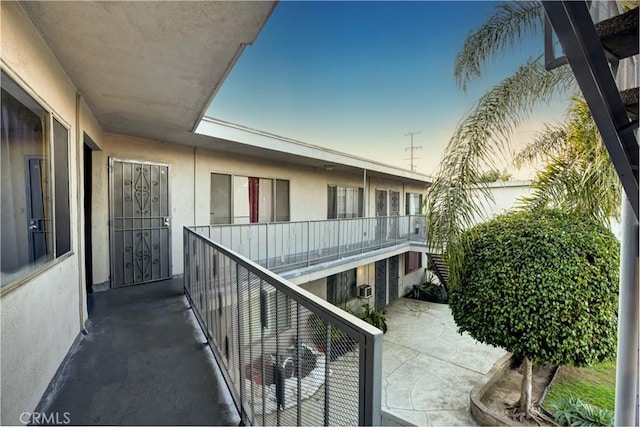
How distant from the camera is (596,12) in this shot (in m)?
2.41

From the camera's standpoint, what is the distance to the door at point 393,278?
39.2 ft

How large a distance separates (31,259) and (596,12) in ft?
16.1

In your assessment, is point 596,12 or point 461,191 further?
point 461,191

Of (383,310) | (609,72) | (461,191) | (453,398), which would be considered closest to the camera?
(609,72)

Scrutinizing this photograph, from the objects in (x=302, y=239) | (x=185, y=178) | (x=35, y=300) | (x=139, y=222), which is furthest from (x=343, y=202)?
(x=35, y=300)

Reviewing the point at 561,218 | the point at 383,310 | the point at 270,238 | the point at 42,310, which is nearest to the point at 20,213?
the point at 42,310

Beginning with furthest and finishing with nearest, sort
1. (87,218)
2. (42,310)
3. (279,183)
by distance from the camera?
(279,183) < (87,218) < (42,310)

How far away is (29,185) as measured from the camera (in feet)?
7.49

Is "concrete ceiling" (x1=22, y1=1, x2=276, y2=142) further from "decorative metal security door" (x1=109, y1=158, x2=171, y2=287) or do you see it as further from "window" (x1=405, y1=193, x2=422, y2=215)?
"window" (x1=405, y1=193, x2=422, y2=215)

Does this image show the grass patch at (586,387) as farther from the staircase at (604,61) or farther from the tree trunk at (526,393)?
the staircase at (604,61)

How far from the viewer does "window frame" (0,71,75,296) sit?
1915 mm

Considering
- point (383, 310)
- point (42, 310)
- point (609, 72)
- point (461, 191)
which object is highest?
point (609, 72)

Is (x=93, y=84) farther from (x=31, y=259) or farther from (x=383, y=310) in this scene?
(x=383, y=310)

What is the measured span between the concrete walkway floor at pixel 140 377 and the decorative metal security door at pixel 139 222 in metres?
1.61
